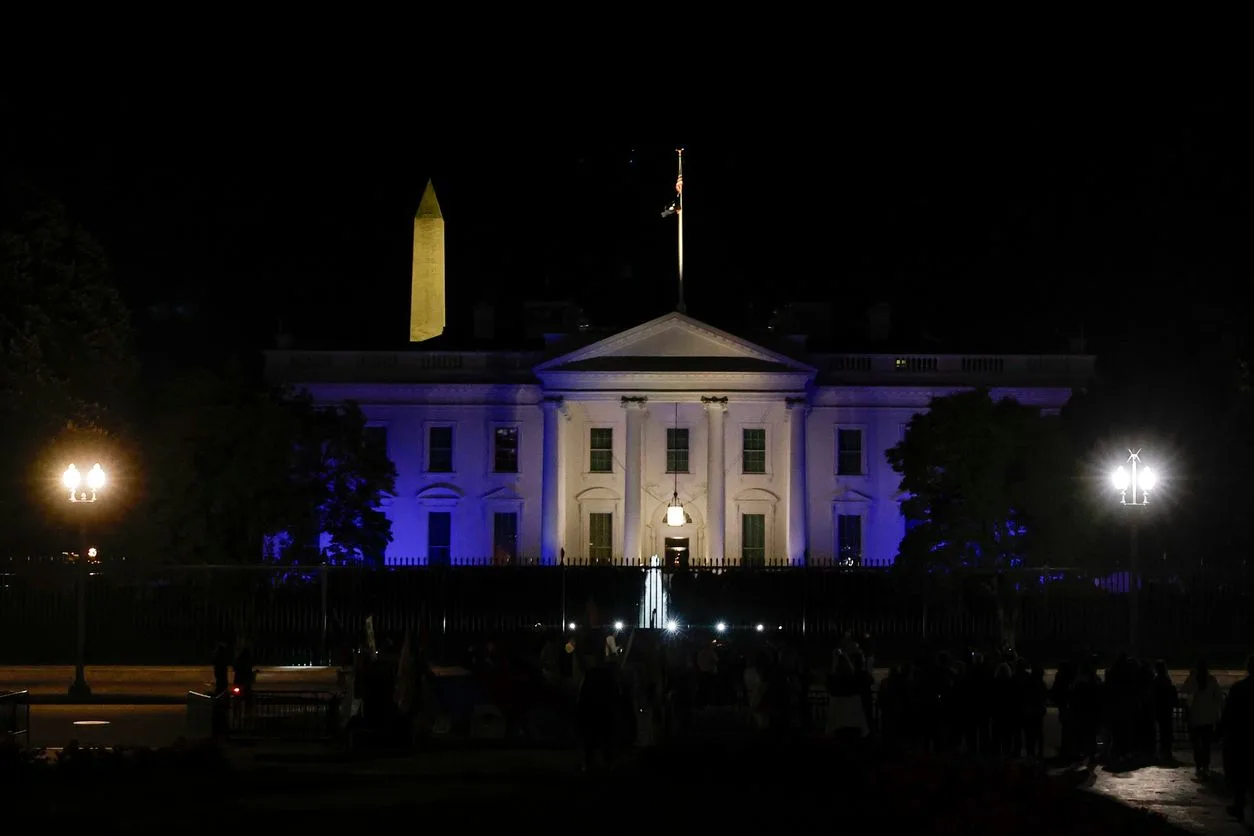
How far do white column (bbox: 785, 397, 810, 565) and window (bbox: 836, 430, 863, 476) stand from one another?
131 inches

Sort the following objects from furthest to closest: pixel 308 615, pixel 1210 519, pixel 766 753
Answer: pixel 1210 519 → pixel 308 615 → pixel 766 753

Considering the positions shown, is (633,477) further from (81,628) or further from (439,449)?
(81,628)

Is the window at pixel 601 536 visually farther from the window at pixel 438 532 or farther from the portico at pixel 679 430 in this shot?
the window at pixel 438 532

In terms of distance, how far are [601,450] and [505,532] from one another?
4821mm

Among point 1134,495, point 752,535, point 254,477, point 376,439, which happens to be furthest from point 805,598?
point 752,535

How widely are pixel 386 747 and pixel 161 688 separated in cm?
1402

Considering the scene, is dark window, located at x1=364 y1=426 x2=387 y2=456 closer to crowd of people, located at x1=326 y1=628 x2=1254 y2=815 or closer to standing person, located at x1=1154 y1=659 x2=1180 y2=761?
crowd of people, located at x1=326 y1=628 x2=1254 y2=815

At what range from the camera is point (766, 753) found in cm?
1955

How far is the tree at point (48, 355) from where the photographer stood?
1743 inches

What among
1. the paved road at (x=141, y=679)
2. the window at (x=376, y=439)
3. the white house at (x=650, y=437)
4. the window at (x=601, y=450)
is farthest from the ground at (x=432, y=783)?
the window at (x=601, y=450)

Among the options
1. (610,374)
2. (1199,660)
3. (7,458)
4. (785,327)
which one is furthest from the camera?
(785,327)

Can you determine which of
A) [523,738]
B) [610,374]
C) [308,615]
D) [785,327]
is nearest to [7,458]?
[308,615]

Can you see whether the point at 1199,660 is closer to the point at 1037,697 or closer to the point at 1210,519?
the point at 1037,697

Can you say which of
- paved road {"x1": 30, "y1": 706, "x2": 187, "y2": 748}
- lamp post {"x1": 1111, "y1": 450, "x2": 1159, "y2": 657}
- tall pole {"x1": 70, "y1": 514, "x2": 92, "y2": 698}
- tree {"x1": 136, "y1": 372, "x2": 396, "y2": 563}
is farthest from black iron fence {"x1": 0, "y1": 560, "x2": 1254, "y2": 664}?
tree {"x1": 136, "y1": 372, "x2": 396, "y2": 563}
